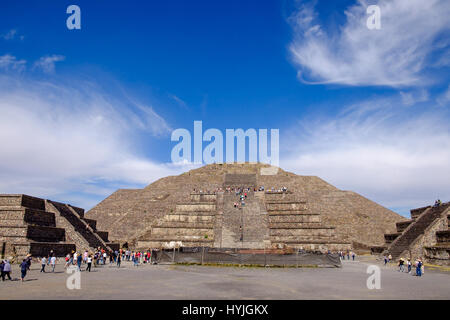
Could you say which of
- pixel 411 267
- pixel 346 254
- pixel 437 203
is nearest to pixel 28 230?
pixel 411 267

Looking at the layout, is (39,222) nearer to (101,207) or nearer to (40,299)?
(40,299)

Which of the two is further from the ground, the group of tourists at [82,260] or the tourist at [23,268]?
the tourist at [23,268]

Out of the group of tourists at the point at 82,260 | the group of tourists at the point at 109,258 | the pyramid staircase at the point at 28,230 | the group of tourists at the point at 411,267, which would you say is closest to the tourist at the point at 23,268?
the group of tourists at the point at 82,260

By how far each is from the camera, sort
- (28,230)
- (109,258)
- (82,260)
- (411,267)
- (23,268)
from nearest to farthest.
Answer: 1. (23,268)
2. (411,267)
3. (28,230)
4. (82,260)
5. (109,258)

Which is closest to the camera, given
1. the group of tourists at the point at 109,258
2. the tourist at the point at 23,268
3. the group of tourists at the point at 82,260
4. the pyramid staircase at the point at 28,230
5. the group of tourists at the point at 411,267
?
the tourist at the point at 23,268

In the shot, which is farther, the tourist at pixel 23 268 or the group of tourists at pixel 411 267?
the group of tourists at pixel 411 267

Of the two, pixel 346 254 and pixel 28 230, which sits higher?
pixel 28 230

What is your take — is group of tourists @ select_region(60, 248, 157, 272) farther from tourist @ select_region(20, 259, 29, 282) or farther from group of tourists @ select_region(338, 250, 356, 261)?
group of tourists @ select_region(338, 250, 356, 261)

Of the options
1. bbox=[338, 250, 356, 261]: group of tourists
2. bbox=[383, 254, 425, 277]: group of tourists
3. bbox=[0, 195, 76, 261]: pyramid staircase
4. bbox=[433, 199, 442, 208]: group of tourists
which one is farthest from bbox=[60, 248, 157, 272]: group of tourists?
bbox=[433, 199, 442, 208]: group of tourists

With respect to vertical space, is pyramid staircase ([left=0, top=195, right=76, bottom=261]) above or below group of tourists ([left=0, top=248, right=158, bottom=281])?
above

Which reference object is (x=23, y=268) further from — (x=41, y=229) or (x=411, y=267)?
(x=411, y=267)

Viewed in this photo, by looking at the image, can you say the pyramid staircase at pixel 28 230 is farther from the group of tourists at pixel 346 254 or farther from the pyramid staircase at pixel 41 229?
the group of tourists at pixel 346 254

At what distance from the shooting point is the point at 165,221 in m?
39.6

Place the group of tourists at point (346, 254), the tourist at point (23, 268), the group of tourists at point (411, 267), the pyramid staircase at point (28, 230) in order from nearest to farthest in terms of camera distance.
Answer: the tourist at point (23, 268), the group of tourists at point (411, 267), the pyramid staircase at point (28, 230), the group of tourists at point (346, 254)
